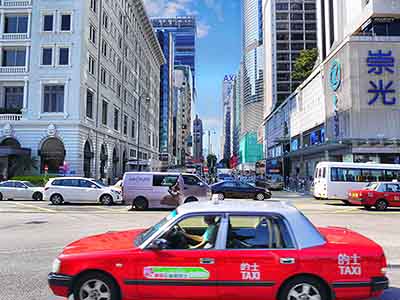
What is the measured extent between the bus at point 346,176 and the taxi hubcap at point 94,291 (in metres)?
21.6

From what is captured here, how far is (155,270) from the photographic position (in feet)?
15.6

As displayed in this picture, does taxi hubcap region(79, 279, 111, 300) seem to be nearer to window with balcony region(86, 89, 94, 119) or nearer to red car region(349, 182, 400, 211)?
red car region(349, 182, 400, 211)

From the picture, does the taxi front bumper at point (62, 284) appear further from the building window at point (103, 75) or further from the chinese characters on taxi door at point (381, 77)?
the building window at point (103, 75)

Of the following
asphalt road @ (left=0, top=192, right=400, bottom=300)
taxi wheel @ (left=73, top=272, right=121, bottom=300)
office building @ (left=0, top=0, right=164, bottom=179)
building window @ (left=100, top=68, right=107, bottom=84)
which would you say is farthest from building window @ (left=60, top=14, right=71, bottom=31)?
taxi wheel @ (left=73, top=272, right=121, bottom=300)

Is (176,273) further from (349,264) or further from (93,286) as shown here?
(349,264)

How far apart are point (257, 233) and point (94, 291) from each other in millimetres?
2220

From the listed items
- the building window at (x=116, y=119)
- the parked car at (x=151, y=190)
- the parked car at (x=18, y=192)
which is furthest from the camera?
the building window at (x=116, y=119)

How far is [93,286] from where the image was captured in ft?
15.9

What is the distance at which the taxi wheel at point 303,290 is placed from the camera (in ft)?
15.5

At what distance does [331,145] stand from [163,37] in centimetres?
10060

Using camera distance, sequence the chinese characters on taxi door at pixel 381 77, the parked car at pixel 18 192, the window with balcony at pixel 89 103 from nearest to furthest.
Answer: the parked car at pixel 18 192 < the chinese characters on taxi door at pixel 381 77 < the window with balcony at pixel 89 103

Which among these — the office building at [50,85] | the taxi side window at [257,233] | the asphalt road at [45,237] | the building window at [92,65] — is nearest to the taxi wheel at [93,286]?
the asphalt road at [45,237]

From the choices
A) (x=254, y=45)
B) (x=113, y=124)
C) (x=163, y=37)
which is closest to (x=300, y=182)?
(x=113, y=124)

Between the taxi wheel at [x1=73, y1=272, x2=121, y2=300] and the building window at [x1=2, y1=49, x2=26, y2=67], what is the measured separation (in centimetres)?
4039
